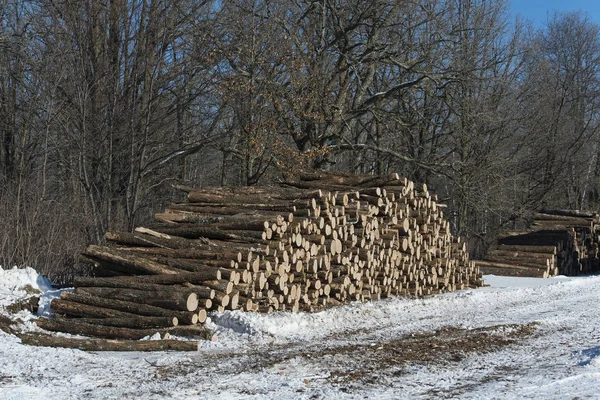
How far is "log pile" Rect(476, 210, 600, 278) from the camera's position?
771 inches

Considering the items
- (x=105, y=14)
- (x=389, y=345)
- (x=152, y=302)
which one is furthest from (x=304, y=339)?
(x=105, y=14)

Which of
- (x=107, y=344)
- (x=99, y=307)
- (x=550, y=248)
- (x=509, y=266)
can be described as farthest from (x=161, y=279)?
(x=550, y=248)

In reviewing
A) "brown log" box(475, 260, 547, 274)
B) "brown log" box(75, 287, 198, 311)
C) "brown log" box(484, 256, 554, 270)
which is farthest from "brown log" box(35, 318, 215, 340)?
"brown log" box(484, 256, 554, 270)

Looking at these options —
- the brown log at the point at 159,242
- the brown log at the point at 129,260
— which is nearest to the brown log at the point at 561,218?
the brown log at the point at 159,242

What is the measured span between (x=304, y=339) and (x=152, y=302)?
2.07 m

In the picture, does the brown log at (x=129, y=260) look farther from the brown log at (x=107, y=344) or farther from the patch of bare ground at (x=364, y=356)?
the patch of bare ground at (x=364, y=356)

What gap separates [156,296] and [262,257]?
1.93 meters

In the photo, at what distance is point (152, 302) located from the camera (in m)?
9.26

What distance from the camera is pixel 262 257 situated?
10.6 m

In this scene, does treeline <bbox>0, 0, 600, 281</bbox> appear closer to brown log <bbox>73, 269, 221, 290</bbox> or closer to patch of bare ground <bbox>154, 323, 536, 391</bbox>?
brown log <bbox>73, 269, 221, 290</bbox>

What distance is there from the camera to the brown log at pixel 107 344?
8.34 metres

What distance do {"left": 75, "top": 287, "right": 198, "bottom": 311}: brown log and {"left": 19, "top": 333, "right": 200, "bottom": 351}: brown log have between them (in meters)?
0.76

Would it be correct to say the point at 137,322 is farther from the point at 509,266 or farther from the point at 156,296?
the point at 509,266

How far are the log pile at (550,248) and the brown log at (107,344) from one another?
43.1 feet
